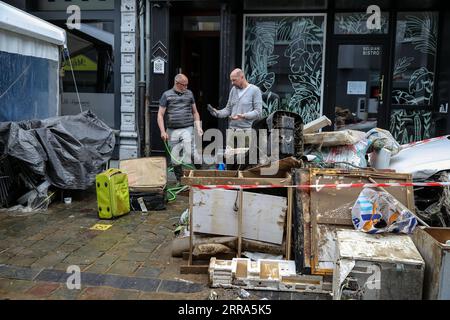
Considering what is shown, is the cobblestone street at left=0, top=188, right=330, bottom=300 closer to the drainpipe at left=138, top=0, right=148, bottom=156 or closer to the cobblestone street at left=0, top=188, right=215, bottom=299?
the cobblestone street at left=0, top=188, right=215, bottom=299

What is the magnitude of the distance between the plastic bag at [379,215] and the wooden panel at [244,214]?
0.69 m

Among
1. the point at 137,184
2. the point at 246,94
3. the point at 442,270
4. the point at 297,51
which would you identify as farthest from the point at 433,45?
the point at 442,270

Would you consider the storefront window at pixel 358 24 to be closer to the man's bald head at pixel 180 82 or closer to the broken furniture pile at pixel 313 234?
the man's bald head at pixel 180 82

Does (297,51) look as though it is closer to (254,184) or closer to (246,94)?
(246,94)

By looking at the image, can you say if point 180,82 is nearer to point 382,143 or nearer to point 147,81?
point 147,81

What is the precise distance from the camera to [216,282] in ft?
12.5

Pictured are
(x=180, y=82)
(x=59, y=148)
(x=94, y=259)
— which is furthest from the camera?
(x=180, y=82)

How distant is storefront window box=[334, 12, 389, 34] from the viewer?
28.1 ft

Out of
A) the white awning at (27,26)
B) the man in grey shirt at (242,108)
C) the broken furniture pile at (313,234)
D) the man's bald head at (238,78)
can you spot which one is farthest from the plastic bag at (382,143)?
the white awning at (27,26)

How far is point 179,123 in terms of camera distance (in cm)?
713

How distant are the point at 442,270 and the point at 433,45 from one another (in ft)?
21.8

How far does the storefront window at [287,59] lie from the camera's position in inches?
345

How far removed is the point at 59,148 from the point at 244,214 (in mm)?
3321

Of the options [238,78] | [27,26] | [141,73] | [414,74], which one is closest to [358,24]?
[414,74]
